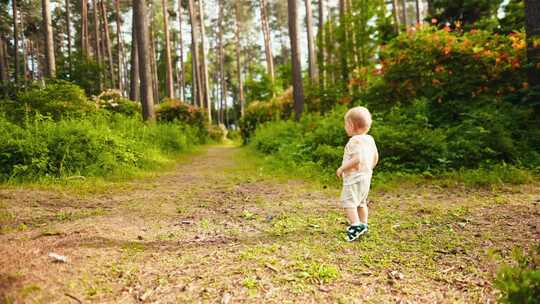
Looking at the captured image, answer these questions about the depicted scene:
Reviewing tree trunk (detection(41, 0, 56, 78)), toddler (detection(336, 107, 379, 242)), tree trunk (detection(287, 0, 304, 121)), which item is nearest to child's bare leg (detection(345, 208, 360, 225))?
toddler (detection(336, 107, 379, 242))

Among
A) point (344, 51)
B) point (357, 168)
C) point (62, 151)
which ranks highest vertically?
point (344, 51)

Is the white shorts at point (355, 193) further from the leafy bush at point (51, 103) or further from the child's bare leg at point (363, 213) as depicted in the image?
the leafy bush at point (51, 103)

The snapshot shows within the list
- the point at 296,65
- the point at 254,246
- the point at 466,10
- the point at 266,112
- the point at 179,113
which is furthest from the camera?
the point at 179,113

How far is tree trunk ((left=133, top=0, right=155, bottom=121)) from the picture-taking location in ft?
37.6

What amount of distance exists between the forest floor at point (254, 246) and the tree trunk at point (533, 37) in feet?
9.34

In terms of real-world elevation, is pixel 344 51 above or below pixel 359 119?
above

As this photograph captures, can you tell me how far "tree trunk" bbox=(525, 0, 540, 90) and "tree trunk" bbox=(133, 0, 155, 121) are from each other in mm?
10500

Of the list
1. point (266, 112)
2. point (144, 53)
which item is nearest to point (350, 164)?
point (144, 53)

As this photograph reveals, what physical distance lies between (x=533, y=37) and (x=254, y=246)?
22.2ft

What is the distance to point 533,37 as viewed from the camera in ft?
20.6

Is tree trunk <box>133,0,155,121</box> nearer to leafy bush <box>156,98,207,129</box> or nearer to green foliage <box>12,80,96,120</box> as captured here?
green foliage <box>12,80,96,120</box>

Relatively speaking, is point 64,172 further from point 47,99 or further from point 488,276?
point 488,276

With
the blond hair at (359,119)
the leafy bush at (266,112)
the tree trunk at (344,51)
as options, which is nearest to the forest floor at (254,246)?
the blond hair at (359,119)

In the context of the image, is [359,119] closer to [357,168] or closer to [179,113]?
[357,168]
